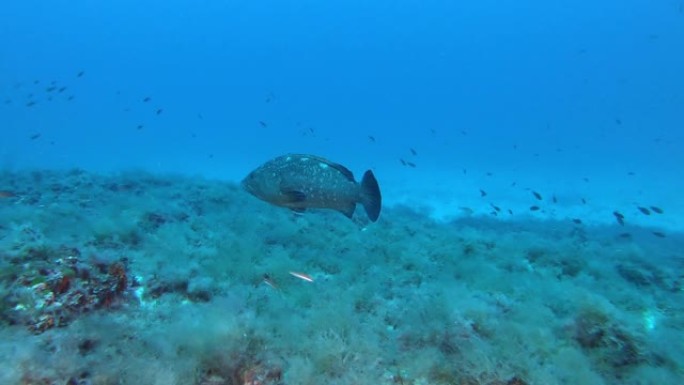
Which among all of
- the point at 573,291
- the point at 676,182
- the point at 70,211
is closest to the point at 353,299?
the point at 573,291

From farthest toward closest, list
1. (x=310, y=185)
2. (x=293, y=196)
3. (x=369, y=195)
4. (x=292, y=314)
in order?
(x=369, y=195) → (x=310, y=185) → (x=293, y=196) → (x=292, y=314)

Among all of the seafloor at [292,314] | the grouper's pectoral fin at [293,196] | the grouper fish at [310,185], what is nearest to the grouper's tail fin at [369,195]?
the grouper fish at [310,185]

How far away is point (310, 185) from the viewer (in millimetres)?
5680

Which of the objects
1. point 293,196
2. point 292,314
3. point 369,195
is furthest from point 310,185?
point 292,314

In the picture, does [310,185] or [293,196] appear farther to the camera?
[310,185]

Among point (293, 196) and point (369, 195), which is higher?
point (293, 196)

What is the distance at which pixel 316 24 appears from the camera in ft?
554

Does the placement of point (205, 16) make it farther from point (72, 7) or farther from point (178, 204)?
point (178, 204)

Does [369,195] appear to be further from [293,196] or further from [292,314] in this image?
[292,314]

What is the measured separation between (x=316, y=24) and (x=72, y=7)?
4424 inches

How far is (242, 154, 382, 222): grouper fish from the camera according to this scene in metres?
5.66

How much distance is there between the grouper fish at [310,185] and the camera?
18.6ft

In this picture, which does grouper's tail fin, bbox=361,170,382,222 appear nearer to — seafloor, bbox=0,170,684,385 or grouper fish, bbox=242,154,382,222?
grouper fish, bbox=242,154,382,222

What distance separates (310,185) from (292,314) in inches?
72.4
